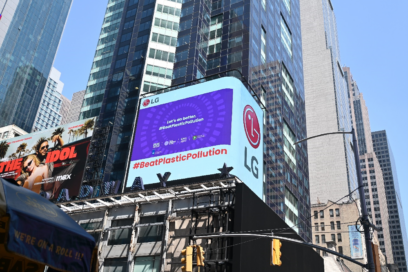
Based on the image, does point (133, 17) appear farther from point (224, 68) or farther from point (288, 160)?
point (288, 160)

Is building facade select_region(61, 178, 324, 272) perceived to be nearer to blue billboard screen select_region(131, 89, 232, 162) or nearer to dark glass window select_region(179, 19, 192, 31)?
blue billboard screen select_region(131, 89, 232, 162)

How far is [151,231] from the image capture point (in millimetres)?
29266

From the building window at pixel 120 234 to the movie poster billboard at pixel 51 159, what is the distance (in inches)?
790

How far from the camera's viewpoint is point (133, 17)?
296 ft

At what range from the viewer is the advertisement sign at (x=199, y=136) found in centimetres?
3284

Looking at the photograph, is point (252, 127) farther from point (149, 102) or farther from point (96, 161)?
point (96, 161)

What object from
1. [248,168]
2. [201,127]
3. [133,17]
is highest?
[133,17]

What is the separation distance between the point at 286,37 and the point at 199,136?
7015 centimetres

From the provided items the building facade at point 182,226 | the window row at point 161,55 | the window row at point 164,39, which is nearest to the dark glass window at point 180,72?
the window row at point 161,55

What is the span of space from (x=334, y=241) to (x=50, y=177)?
99.0 meters

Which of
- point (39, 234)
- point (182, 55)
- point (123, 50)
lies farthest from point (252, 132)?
point (123, 50)

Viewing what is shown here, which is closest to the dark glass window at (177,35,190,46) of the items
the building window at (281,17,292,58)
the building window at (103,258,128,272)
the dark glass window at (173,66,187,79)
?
the dark glass window at (173,66,187,79)

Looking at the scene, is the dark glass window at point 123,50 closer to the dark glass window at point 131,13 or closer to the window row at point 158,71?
the dark glass window at point 131,13

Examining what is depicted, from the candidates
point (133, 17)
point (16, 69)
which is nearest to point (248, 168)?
point (133, 17)
